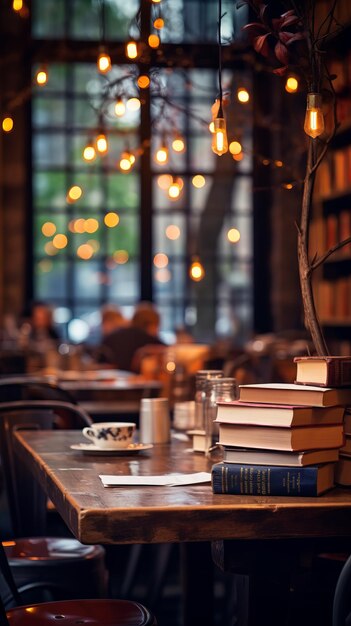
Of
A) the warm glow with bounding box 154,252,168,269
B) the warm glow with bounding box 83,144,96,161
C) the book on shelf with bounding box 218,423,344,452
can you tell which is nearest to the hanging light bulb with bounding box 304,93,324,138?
the book on shelf with bounding box 218,423,344,452

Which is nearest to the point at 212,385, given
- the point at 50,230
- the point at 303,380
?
the point at 303,380

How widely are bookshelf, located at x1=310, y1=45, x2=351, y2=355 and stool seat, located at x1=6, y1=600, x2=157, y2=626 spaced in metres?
4.80

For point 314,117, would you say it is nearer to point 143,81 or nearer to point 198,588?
point 198,588

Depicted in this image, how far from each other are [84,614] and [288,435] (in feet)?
1.97

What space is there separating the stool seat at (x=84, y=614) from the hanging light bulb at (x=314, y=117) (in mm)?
1044

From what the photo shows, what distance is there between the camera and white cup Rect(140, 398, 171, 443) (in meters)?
3.13

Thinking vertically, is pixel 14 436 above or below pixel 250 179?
below

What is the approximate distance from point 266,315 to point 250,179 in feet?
5.44

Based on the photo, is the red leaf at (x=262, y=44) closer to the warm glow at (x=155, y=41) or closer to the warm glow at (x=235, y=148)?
the warm glow at (x=235, y=148)

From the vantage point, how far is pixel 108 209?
1346cm

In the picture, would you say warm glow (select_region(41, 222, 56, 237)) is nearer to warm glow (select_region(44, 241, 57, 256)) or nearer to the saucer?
warm glow (select_region(44, 241, 57, 256))

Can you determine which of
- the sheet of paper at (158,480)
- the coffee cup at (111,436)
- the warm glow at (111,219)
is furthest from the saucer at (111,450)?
the warm glow at (111,219)

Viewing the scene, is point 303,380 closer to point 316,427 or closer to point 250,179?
point 316,427

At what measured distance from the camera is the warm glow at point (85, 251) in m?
13.4
